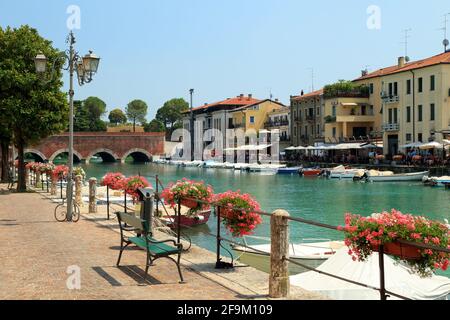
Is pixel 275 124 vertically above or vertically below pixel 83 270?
above

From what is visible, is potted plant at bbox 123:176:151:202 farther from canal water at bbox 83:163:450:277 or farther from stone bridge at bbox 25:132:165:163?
stone bridge at bbox 25:132:165:163

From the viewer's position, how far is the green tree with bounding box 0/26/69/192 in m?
29.6

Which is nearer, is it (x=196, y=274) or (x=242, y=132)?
(x=196, y=274)

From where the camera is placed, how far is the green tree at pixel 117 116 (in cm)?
17925

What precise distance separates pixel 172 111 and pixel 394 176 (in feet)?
391

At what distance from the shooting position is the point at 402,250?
21.8 ft

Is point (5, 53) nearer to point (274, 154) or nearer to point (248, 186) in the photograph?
point (248, 186)

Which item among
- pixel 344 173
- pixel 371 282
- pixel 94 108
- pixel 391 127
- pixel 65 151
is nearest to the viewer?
pixel 371 282

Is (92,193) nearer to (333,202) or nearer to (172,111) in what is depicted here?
(333,202)

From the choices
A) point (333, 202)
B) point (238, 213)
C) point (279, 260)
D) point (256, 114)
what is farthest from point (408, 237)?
point (256, 114)

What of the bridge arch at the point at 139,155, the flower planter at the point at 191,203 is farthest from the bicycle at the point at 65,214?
the bridge arch at the point at 139,155
